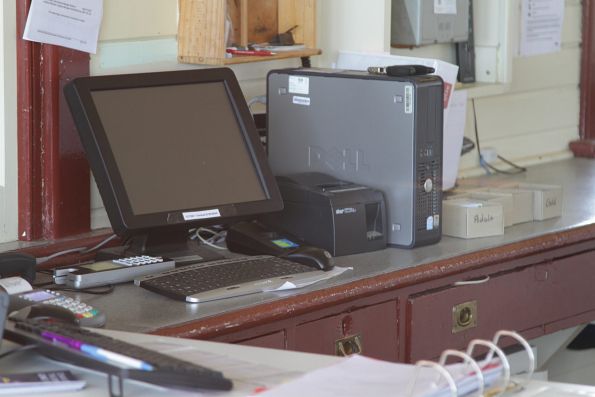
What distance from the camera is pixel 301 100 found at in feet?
9.39

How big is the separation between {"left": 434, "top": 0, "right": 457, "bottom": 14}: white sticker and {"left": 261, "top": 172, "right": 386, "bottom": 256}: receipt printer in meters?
0.95

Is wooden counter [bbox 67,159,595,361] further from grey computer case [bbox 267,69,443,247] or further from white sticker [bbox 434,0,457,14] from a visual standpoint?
white sticker [bbox 434,0,457,14]

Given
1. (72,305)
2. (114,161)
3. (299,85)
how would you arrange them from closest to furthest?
(72,305) < (114,161) < (299,85)

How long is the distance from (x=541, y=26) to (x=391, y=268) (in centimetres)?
170

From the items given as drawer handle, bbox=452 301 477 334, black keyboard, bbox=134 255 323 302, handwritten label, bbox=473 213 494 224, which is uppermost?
handwritten label, bbox=473 213 494 224

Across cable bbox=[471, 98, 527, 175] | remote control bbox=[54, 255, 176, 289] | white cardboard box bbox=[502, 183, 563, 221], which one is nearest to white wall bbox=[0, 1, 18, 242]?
remote control bbox=[54, 255, 176, 289]

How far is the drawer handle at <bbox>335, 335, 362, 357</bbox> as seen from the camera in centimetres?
250

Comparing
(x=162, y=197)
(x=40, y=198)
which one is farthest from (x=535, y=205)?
(x=40, y=198)

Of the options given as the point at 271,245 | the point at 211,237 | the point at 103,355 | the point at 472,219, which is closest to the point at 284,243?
the point at 271,245

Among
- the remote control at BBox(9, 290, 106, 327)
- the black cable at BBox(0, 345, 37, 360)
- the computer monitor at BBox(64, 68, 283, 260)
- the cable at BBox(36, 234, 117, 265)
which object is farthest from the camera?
the cable at BBox(36, 234, 117, 265)

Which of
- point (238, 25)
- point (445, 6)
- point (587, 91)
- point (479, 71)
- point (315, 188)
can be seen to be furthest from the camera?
point (587, 91)

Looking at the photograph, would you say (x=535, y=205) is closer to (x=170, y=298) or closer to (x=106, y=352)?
(x=170, y=298)

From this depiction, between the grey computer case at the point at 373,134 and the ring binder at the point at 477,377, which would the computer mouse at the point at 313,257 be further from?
the ring binder at the point at 477,377

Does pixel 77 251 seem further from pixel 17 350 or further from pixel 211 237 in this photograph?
pixel 17 350
